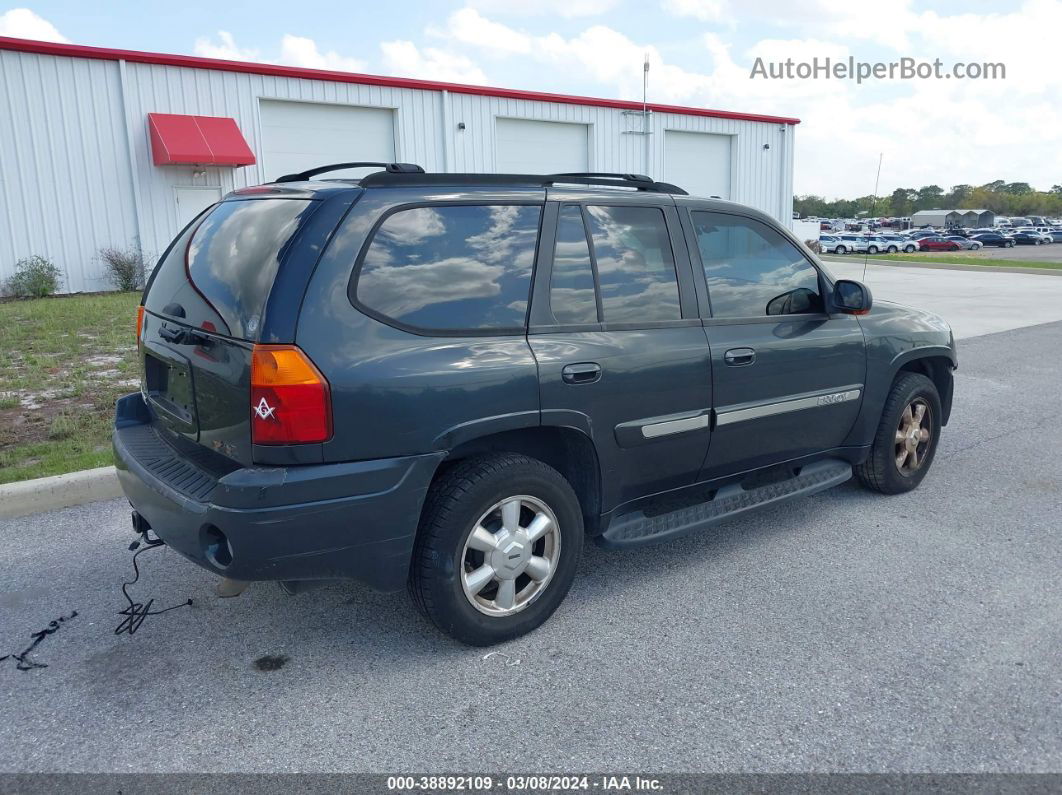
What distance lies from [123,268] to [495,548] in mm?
16655

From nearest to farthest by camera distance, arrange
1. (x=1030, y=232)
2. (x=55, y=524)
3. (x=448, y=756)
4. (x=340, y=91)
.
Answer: (x=448, y=756)
(x=55, y=524)
(x=340, y=91)
(x=1030, y=232)

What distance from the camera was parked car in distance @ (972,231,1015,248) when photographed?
2315 inches

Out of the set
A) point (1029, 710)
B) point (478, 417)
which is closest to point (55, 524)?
point (478, 417)

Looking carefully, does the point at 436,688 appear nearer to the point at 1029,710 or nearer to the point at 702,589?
the point at 702,589

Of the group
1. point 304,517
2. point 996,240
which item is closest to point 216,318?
point 304,517

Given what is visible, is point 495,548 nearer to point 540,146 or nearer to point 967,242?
point 540,146

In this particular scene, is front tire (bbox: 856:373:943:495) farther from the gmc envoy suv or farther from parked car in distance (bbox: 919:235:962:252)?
parked car in distance (bbox: 919:235:962:252)

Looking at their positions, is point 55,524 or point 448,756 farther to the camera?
point 55,524

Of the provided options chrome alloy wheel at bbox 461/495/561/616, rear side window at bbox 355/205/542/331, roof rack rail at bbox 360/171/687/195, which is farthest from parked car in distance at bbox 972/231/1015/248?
chrome alloy wheel at bbox 461/495/561/616

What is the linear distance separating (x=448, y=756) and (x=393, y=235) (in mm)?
1812

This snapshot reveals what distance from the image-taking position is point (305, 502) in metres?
2.96

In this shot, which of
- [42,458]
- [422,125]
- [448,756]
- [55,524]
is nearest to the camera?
[448,756]

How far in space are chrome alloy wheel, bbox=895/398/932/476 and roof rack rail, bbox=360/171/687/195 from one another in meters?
2.08

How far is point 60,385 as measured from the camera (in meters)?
7.83
